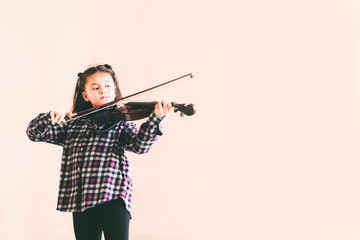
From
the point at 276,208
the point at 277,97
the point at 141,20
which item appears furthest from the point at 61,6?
the point at 276,208

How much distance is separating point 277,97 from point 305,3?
1.32 feet

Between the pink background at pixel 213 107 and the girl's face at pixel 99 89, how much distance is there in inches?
22.0

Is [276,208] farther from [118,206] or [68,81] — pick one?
[68,81]

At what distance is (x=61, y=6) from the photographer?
6.32 feet

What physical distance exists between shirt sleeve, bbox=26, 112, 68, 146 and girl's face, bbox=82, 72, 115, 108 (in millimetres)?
128

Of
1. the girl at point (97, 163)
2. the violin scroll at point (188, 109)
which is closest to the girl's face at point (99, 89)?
the girl at point (97, 163)

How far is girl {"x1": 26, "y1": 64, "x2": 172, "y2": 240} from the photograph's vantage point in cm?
105

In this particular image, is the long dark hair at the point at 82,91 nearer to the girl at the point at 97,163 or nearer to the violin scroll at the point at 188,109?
the girl at the point at 97,163

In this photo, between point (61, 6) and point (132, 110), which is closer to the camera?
point (132, 110)

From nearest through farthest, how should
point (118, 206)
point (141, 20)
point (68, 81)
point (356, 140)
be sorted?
point (118, 206) → point (356, 140) → point (141, 20) → point (68, 81)

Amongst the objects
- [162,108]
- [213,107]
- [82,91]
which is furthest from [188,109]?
[213,107]

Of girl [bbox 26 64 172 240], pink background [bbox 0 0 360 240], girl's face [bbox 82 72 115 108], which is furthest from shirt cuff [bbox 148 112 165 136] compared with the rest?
pink background [bbox 0 0 360 240]

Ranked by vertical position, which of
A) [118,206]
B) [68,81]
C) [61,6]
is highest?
[61,6]

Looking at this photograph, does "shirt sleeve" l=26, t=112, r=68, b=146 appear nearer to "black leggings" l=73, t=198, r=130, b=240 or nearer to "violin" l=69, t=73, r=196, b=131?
"violin" l=69, t=73, r=196, b=131
